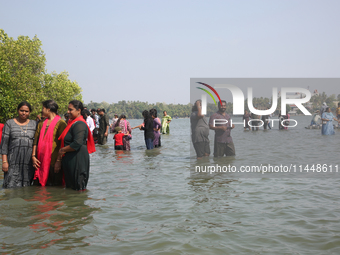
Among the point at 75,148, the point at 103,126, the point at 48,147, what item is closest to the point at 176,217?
the point at 75,148

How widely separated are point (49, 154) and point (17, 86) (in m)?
36.2

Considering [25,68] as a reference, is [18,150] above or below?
below

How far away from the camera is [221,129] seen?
930cm

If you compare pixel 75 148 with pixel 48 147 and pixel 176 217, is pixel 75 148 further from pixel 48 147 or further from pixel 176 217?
pixel 176 217

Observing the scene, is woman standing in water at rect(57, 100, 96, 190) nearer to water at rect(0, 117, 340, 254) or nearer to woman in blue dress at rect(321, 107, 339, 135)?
water at rect(0, 117, 340, 254)

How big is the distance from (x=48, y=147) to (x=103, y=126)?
367 inches

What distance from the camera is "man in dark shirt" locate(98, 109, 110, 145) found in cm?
1497

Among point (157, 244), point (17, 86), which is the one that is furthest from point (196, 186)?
point (17, 86)

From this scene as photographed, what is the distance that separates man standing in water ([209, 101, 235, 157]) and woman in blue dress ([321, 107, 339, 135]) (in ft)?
33.4

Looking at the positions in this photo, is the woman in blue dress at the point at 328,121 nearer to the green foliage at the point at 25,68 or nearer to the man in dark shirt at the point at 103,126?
the man in dark shirt at the point at 103,126

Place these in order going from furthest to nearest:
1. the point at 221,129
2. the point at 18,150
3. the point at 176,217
A: the point at 221,129, the point at 18,150, the point at 176,217

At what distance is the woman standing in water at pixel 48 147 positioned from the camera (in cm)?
612

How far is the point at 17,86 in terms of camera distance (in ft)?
127

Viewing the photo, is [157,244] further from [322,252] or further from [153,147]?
[153,147]
